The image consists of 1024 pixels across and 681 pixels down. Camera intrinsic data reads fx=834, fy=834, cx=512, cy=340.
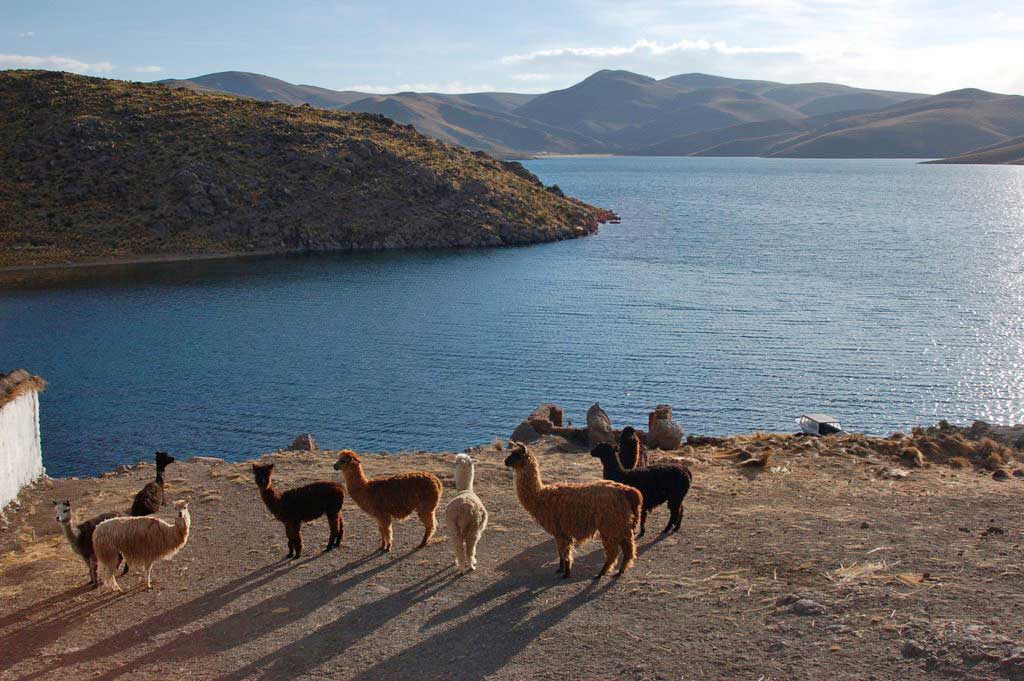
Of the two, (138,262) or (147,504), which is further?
(138,262)

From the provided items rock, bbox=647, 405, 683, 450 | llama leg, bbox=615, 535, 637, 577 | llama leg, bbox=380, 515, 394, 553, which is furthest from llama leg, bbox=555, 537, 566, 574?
rock, bbox=647, 405, 683, 450

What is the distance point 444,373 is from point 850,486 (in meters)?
24.5

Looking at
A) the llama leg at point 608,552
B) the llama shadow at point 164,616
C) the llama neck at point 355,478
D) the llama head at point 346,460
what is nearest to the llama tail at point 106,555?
the llama shadow at point 164,616

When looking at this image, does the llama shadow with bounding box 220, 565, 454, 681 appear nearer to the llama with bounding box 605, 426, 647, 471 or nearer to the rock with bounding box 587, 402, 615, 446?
the llama with bounding box 605, 426, 647, 471

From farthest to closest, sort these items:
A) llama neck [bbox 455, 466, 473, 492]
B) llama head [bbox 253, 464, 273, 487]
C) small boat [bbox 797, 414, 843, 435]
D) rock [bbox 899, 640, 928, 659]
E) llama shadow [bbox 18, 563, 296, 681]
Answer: small boat [bbox 797, 414, 843, 435] < llama neck [bbox 455, 466, 473, 492] < llama head [bbox 253, 464, 273, 487] < llama shadow [bbox 18, 563, 296, 681] < rock [bbox 899, 640, 928, 659]

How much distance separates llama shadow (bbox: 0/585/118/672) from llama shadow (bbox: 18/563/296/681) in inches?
1.2

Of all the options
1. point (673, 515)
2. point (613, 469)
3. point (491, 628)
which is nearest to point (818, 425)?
point (673, 515)

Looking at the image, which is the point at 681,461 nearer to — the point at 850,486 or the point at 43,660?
the point at 850,486

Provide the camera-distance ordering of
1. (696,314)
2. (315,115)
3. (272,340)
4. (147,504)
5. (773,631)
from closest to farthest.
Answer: (773,631) < (147,504) < (272,340) < (696,314) < (315,115)

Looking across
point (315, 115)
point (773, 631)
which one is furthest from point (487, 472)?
point (315, 115)

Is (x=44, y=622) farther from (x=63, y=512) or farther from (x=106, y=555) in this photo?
(x=63, y=512)

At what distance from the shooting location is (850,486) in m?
19.2

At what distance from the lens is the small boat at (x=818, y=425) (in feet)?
97.9

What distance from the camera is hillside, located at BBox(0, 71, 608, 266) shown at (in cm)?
8231
